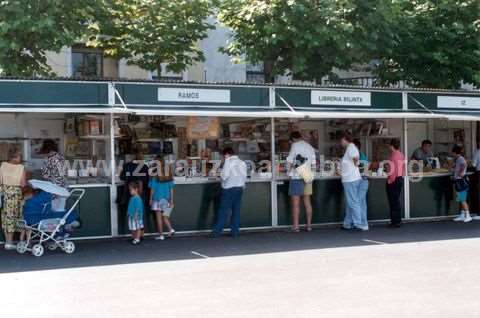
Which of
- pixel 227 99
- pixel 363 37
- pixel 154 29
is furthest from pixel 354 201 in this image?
pixel 154 29

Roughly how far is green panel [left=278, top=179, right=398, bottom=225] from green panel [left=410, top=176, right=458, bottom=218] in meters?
0.83

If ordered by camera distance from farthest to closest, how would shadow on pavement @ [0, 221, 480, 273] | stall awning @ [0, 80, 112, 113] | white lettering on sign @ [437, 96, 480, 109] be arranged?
white lettering on sign @ [437, 96, 480, 109] < stall awning @ [0, 80, 112, 113] < shadow on pavement @ [0, 221, 480, 273]

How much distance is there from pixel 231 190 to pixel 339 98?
299 centimetres

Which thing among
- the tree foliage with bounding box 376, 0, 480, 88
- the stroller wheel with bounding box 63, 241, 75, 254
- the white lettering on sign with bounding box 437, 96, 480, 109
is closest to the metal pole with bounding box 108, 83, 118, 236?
the stroller wheel with bounding box 63, 241, 75, 254

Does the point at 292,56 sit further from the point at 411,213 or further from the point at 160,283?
the point at 160,283

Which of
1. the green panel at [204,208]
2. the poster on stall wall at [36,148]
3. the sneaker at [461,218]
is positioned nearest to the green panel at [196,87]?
the green panel at [204,208]

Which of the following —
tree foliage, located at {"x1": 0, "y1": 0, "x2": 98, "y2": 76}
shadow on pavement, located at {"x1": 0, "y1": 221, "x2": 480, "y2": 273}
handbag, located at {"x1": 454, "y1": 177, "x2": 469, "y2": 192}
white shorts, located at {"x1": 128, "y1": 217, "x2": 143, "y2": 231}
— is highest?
tree foliage, located at {"x1": 0, "y1": 0, "x2": 98, "y2": 76}

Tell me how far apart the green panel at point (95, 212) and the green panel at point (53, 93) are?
1635 mm

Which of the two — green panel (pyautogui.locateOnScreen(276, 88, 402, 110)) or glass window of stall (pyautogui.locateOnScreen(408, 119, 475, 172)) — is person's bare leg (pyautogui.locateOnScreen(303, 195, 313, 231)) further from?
glass window of stall (pyautogui.locateOnScreen(408, 119, 475, 172))

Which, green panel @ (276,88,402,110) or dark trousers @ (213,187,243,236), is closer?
dark trousers @ (213,187,243,236)

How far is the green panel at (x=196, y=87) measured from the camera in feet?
40.7

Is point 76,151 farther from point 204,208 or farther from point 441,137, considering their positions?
point 441,137

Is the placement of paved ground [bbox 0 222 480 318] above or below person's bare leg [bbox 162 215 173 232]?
below

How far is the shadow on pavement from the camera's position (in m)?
10.5
